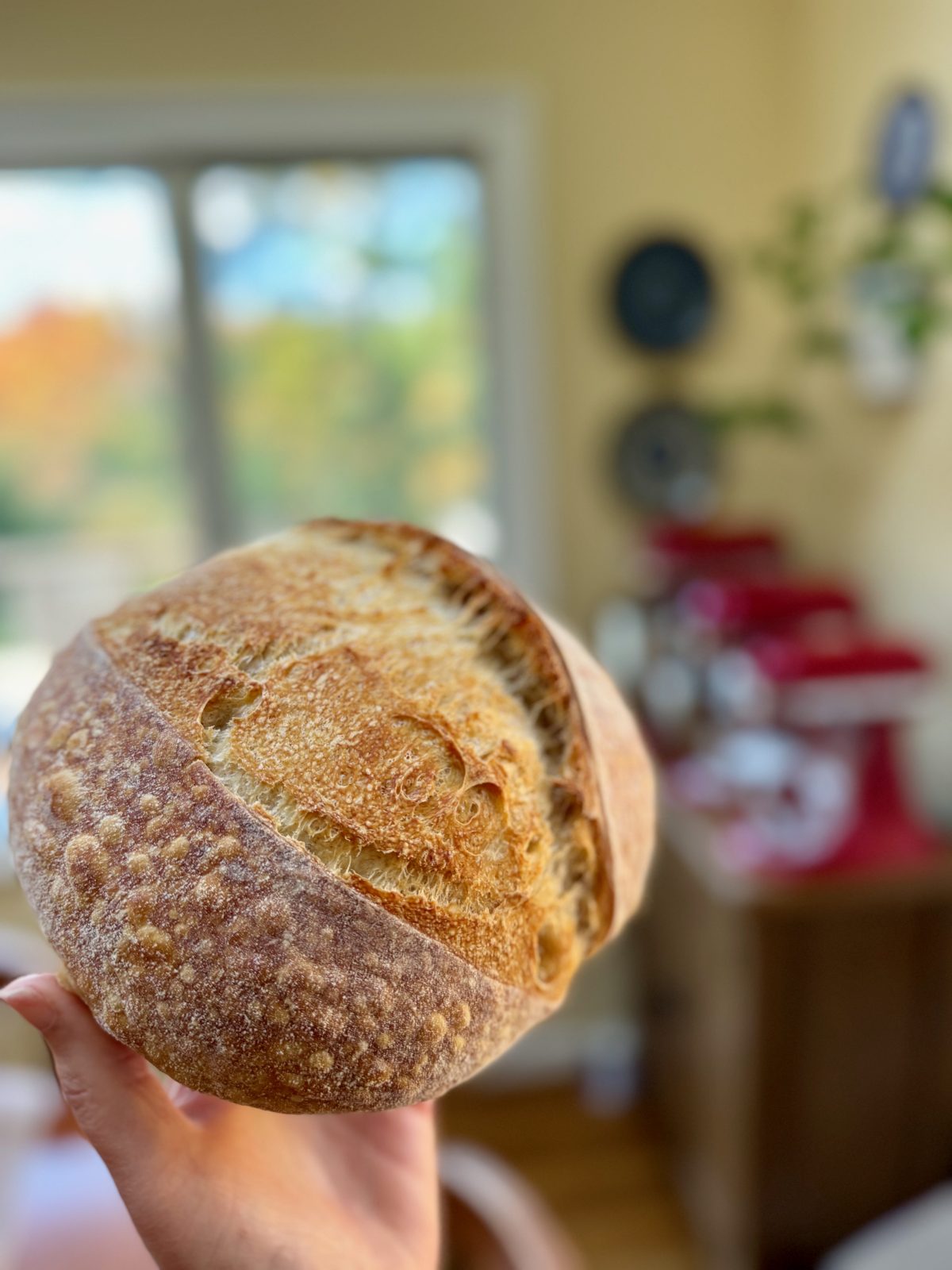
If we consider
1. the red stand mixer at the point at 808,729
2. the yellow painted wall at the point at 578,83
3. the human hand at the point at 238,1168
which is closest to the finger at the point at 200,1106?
the human hand at the point at 238,1168

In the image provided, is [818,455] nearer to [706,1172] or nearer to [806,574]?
[806,574]

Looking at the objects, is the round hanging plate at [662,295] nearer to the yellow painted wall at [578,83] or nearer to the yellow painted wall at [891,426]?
the yellow painted wall at [578,83]

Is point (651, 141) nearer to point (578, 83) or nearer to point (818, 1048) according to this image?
point (578, 83)

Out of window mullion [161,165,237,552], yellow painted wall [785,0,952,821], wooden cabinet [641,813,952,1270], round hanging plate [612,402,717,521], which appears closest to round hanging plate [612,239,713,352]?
round hanging plate [612,402,717,521]

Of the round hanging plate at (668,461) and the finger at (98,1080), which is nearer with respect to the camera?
the finger at (98,1080)

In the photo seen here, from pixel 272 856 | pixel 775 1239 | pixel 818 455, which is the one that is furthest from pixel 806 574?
pixel 272 856

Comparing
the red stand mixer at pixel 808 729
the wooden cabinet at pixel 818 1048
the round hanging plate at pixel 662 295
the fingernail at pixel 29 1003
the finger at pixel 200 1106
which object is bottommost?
the wooden cabinet at pixel 818 1048
